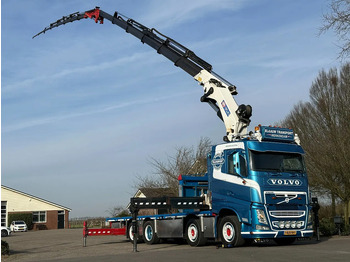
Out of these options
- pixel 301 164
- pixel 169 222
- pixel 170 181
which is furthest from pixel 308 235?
pixel 170 181

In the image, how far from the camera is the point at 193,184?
20203 mm

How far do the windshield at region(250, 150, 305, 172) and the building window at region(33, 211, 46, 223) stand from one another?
5179 cm

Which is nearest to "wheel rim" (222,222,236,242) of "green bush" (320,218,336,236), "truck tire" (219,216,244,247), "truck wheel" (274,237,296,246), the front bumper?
"truck tire" (219,216,244,247)

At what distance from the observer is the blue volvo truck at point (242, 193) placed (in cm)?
1538

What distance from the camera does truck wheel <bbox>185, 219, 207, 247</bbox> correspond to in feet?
56.2

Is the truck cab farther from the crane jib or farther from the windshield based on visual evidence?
the crane jib

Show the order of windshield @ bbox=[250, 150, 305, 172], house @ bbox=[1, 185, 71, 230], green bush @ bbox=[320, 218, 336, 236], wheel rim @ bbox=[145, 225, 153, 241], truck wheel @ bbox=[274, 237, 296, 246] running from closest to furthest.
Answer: windshield @ bbox=[250, 150, 305, 172], truck wheel @ bbox=[274, 237, 296, 246], wheel rim @ bbox=[145, 225, 153, 241], green bush @ bbox=[320, 218, 336, 236], house @ bbox=[1, 185, 71, 230]

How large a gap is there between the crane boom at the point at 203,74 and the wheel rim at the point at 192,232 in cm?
334

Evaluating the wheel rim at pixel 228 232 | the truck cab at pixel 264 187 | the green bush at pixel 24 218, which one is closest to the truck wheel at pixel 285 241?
the truck cab at pixel 264 187

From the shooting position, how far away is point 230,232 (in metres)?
16.0

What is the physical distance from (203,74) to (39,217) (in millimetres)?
48724

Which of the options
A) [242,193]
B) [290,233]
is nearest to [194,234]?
[242,193]

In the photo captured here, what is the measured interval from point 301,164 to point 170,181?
19.1 m

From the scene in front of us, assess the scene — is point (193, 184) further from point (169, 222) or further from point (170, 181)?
point (170, 181)
